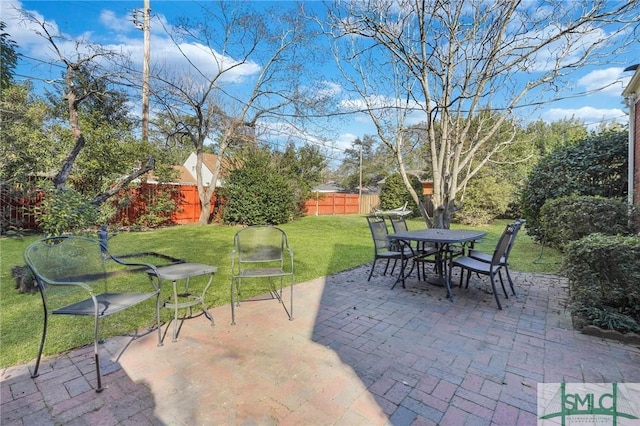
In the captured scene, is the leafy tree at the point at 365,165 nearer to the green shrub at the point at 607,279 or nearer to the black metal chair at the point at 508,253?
the black metal chair at the point at 508,253

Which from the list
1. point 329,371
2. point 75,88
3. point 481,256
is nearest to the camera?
point 329,371

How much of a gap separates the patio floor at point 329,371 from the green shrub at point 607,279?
27 cm

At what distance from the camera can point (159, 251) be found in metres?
6.91

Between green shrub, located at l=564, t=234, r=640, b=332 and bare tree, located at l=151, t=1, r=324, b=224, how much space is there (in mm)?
10529

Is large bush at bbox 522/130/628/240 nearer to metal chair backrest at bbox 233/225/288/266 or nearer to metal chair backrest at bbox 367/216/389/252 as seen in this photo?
metal chair backrest at bbox 367/216/389/252

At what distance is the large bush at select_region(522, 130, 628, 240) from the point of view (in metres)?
6.68

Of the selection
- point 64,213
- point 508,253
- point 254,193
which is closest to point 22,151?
point 64,213

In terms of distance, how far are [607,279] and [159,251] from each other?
24.2ft

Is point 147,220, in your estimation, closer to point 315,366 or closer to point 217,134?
point 217,134

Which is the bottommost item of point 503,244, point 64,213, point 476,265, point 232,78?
point 476,265

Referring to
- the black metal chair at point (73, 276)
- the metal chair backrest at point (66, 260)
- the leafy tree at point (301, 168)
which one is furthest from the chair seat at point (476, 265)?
the leafy tree at point (301, 168)

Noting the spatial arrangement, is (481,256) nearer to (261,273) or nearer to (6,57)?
(261,273)

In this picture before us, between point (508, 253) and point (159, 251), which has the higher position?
point (508, 253)

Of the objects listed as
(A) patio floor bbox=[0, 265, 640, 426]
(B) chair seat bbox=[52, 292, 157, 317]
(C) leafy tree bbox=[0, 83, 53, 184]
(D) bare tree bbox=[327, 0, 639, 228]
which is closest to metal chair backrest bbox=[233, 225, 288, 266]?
(A) patio floor bbox=[0, 265, 640, 426]
